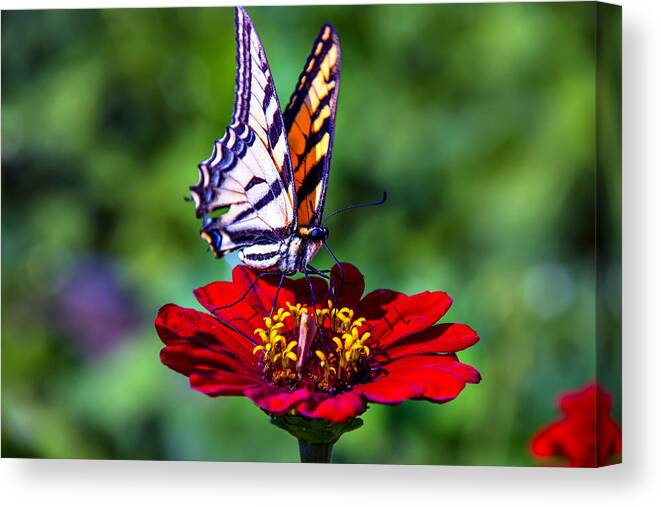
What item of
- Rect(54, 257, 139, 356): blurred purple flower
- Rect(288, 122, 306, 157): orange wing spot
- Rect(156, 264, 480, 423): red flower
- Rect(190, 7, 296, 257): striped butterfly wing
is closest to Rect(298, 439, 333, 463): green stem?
Rect(156, 264, 480, 423): red flower

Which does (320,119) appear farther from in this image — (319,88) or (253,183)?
(253,183)

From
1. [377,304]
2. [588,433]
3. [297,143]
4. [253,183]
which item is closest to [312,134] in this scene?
[297,143]

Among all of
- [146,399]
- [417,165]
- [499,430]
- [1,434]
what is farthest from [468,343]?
[1,434]

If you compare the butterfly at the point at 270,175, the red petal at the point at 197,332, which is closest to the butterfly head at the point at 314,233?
the butterfly at the point at 270,175

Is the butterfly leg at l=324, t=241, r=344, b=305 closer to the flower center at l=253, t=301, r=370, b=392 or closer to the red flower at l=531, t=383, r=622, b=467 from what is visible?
the flower center at l=253, t=301, r=370, b=392

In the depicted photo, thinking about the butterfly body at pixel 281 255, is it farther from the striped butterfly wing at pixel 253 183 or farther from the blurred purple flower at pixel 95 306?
the blurred purple flower at pixel 95 306

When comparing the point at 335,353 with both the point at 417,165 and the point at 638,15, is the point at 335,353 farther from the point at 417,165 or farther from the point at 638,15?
the point at 638,15
